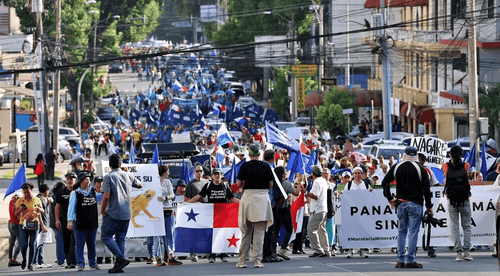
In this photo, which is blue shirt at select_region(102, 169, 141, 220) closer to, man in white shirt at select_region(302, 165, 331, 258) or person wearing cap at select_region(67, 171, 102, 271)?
person wearing cap at select_region(67, 171, 102, 271)

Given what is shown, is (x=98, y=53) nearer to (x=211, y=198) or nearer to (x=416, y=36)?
(x=416, y=36)

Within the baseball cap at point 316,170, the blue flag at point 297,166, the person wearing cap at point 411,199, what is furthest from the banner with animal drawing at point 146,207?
the blue flag at point 297,166

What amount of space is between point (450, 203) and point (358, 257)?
1603 millimetres

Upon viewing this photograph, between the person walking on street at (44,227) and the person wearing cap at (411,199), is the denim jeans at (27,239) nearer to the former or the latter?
the person walking on street at (44,227)

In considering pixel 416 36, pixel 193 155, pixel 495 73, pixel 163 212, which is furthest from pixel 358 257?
pixel 416 36

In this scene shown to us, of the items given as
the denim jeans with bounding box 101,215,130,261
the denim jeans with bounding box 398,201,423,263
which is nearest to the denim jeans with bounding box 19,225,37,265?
the denim jeans with bounding box 101,215,130,261

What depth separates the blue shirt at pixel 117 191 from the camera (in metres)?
13.0

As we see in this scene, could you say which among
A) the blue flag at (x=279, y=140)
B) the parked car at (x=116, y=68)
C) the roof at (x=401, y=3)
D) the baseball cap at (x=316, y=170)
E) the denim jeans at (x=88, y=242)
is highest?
the roof at (x=401, y=3)

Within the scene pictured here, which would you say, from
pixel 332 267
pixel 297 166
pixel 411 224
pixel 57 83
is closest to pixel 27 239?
pixel 332 267

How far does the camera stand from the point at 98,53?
233 feet

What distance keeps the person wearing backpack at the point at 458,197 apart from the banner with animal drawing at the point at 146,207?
4.06 meters

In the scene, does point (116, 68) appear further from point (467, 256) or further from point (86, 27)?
point (467, 256)

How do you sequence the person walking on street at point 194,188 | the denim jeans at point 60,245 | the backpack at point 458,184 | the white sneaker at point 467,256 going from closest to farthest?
the white sneaker at point 467,256 < the backpack at point 458,184 < the person walking on street at point 194,188 < the denim jeans at point 60,245


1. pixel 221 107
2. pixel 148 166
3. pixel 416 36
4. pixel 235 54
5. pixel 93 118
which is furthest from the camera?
pixel 235 54
